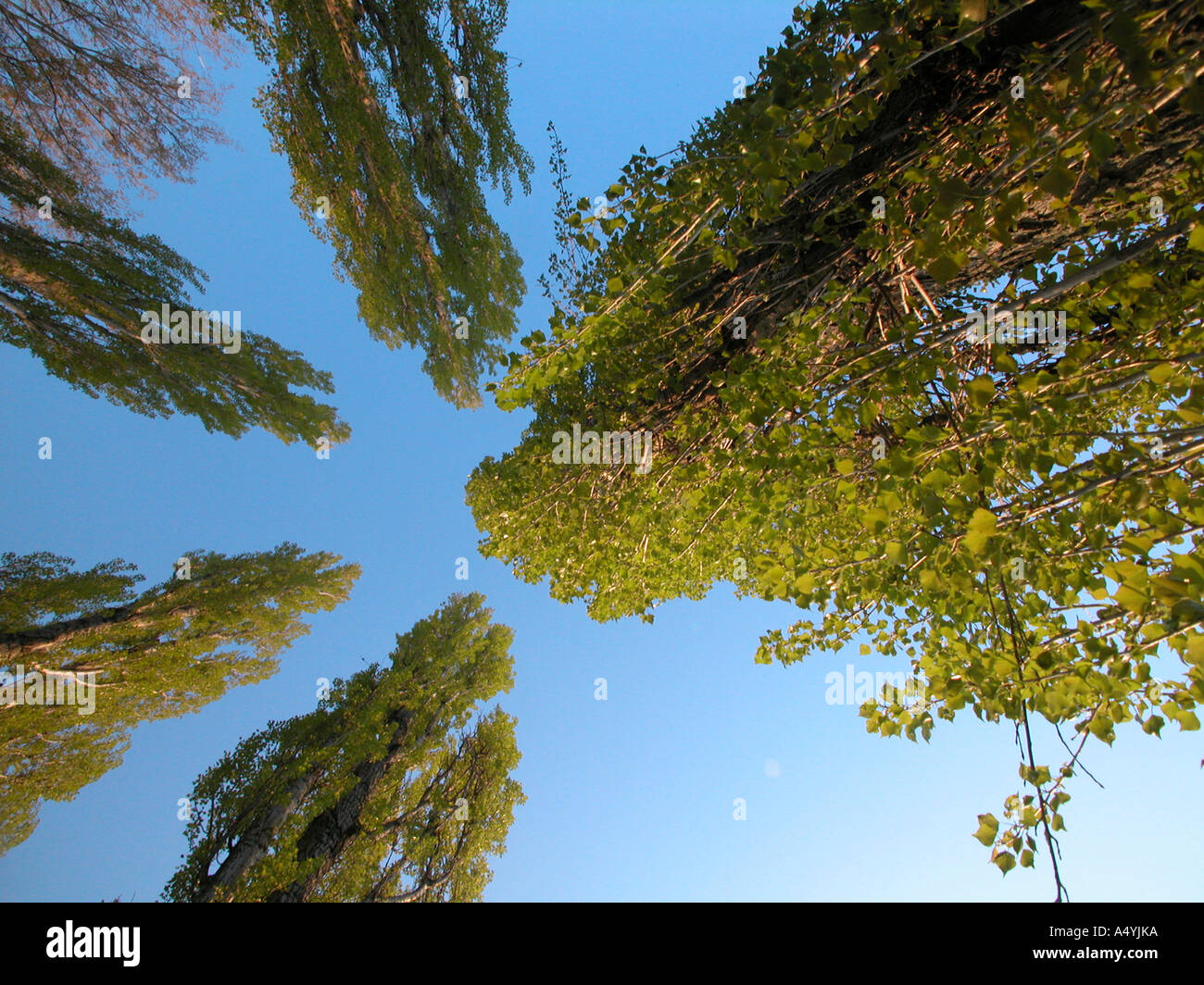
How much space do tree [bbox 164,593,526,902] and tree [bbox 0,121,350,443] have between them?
540cm

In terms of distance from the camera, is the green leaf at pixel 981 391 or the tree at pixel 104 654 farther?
the tree at pixel 104 654

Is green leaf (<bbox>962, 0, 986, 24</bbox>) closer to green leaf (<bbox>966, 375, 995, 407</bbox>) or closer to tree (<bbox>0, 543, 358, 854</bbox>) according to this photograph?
green leaf (<bbox>966, 375, 995, 407</bbox>)

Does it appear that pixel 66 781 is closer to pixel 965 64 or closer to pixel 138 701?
pixel 138 701

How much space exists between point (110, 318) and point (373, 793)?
845 cm

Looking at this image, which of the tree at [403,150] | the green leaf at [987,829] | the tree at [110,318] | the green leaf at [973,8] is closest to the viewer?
the green leaf at [973,8]

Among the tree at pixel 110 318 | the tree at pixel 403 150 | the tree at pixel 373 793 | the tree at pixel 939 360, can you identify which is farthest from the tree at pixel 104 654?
the tree at pixel 939 360

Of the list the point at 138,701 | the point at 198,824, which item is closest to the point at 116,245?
the point at 138,701

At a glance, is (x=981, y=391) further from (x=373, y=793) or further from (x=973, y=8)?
(x=373, y=793)

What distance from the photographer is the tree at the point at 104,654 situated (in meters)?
5.99

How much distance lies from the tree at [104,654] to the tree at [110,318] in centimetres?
262

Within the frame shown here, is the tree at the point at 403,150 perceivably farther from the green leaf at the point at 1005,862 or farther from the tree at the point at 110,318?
the green leaf at the point at 1005,862

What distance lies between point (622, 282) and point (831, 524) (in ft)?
7.45

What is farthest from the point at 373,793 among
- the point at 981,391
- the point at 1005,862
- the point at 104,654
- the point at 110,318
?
the point at 981,391

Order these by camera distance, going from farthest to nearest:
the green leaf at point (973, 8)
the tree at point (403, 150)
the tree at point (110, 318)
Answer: the tree at point (110, 318)
the tree at point (403, 150)
the green leaf at point (973, 8)
